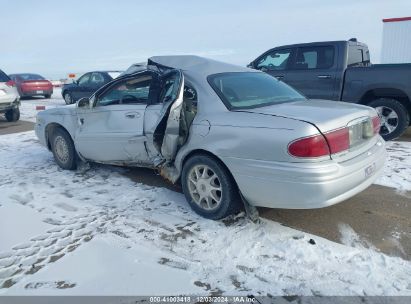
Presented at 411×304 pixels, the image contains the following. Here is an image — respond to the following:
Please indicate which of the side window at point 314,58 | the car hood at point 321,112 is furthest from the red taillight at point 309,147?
the side window at point 314,58

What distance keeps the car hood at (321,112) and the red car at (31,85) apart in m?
17.6

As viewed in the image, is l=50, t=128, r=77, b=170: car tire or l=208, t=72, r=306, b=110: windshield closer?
l=208, t=72, r=306, b=110: windshield

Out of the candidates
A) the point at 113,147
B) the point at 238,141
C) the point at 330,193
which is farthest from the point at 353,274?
the point at 113,147

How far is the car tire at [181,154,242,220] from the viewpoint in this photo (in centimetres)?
356

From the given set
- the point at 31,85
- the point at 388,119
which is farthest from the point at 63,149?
the point at 31,85

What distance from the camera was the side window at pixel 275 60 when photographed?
7934 millimetres

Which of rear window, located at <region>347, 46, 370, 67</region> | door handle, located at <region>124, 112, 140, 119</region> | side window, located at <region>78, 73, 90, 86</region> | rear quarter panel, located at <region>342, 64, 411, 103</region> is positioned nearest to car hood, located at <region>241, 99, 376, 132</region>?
door handle, located at <region>124, 112, 140, 119</region>

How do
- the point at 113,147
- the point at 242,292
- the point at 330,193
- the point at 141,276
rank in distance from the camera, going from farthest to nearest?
1. the point at 113,147
2. the point at 330,193
3. the point at 141,276
4. the point at 242,292

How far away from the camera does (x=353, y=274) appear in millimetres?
2764

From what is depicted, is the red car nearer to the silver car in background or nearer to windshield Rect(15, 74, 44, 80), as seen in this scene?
windshield Rect(15, 74, 44, 80)

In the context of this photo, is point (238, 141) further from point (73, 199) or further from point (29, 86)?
point (29, 86)

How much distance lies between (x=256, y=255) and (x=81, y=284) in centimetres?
139

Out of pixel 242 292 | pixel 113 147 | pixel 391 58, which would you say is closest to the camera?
pixel 242 292

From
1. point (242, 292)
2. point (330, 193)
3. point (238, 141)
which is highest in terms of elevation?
point (238, 141)
